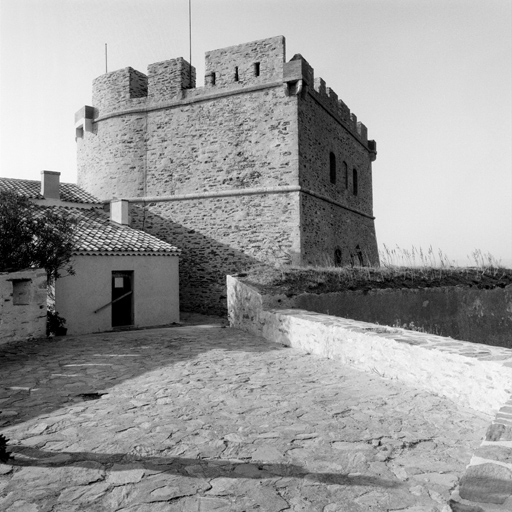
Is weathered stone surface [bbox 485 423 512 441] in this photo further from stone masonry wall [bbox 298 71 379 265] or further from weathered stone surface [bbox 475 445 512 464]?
stone masonry wall [bbox 298 71 379 265]

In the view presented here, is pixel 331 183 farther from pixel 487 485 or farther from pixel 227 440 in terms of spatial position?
pixel 487 485

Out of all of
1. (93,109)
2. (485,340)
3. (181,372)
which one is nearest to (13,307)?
(181,372)

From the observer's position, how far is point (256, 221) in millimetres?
15891

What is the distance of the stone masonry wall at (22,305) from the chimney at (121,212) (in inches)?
300

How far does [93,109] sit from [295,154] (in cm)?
962

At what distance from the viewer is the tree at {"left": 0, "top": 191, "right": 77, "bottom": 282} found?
32.2 ft

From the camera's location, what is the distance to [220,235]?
1644cm

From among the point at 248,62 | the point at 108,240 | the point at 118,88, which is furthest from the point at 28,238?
the point at 118,88

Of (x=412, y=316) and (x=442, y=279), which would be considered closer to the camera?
(x=412, y=316)

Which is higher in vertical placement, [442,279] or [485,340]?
[442,279]

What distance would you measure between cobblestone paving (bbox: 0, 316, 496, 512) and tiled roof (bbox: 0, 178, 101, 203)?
12.0 meters

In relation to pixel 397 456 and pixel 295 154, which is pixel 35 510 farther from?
pixel 295 154

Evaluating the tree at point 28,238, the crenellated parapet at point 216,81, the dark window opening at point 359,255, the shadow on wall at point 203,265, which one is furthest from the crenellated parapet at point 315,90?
the tree at point 28,238

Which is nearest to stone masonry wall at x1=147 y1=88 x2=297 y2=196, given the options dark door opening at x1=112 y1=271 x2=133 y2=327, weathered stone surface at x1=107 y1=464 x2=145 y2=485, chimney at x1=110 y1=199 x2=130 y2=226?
chimney at x1=110 y1=199 x2=130 y2=226
